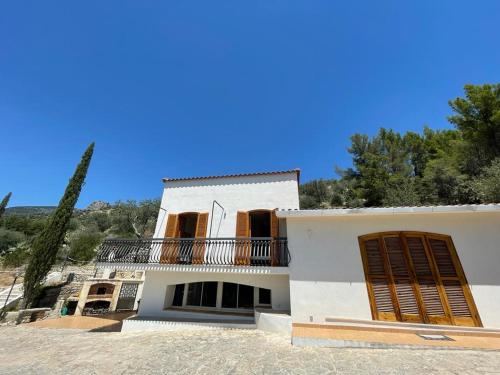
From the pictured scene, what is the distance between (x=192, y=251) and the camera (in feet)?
30.8

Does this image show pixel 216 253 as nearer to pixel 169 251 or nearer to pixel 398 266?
pixel 169 251

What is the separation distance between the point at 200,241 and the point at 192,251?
58cm

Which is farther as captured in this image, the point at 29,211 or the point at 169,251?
the point at 29,211

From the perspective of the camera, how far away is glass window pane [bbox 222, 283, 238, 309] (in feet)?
30.8

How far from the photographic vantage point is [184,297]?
9.70 metres

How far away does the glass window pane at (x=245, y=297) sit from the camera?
9297 mm

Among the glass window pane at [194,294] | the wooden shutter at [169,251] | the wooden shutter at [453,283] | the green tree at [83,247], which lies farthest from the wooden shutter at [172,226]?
the green tree at [83,247]

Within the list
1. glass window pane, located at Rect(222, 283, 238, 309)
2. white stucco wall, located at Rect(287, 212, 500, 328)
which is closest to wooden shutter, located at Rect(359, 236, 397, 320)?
white stucco wall, located at Rect(287, 212, 500, 328)

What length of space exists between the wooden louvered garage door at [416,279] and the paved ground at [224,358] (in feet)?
6.30

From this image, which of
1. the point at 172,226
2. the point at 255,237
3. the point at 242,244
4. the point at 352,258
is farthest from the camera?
the point at 172,226

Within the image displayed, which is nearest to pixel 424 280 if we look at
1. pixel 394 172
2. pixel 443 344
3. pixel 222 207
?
pixel 443 344

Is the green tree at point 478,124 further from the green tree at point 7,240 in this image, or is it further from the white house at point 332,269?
the green tree at point 7,240

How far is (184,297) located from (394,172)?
19915 mm

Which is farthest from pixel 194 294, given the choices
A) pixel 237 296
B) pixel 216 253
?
pixel 216 253
